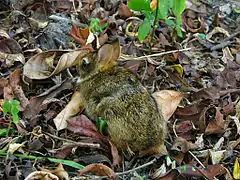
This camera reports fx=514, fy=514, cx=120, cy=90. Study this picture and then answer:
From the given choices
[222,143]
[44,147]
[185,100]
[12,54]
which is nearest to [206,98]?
[185,100]

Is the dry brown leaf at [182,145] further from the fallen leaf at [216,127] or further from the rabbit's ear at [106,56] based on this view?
the rabbit's ear at [106,56]

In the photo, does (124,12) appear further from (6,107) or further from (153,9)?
(6,107)

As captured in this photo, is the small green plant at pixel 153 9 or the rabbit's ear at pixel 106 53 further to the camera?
the rabbit's ear at pixel 106 53

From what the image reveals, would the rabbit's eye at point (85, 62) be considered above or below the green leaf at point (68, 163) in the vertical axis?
above

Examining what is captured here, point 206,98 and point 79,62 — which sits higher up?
point 79,62

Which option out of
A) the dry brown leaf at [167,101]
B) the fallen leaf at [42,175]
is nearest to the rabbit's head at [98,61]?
the dry brown leaf at [167,101]

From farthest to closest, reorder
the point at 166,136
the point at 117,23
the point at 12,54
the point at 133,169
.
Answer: the point at 117,23
the point at 12,54
the point at 166,136
the point at 133,169

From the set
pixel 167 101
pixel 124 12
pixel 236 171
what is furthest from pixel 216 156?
pixel 124 12

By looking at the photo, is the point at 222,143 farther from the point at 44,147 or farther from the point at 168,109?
the point at 44,147
